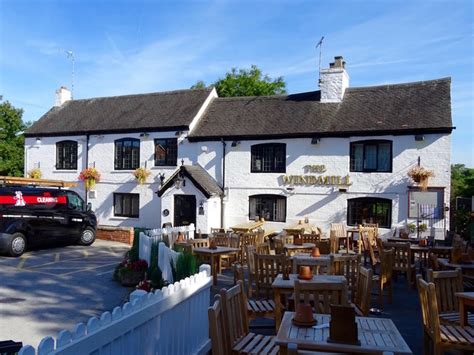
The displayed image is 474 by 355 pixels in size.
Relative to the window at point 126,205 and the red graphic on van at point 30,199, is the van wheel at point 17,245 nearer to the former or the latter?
the red graphic on van at point 30,199

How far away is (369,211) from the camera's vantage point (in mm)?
18297

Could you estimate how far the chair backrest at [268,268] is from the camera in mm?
7562

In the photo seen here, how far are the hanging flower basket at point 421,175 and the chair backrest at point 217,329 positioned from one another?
1437cm

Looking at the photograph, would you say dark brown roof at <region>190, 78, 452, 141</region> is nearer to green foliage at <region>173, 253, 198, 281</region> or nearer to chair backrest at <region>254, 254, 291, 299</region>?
chair backrest at <region>254, 254, 291, 299</region>

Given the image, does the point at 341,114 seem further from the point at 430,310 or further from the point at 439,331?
the point at 439,331

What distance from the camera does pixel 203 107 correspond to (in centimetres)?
2281

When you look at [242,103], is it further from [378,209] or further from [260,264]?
[260,264]

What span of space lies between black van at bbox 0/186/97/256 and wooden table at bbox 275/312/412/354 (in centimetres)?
1171

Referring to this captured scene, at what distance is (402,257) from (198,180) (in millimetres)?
10878

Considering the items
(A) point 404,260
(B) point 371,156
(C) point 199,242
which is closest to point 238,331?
(A) point 404,260

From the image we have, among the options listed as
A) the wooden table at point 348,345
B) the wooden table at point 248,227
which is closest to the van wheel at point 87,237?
the wooden table at point 248,227

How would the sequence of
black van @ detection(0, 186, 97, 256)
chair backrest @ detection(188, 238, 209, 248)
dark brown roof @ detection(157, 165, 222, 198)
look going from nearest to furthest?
chair backrest @ detection(188, 238, 209, 248) < black van @ detection(0, 186, 97, 256) < dark brown roof @ detection(157, 165, 222, 198)

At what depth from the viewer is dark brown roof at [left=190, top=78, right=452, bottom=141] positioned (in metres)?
17.9

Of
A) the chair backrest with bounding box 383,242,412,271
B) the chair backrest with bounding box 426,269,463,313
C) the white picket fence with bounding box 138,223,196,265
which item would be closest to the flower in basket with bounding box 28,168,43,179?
the white picket fence with bounding box 138,223,196,265
